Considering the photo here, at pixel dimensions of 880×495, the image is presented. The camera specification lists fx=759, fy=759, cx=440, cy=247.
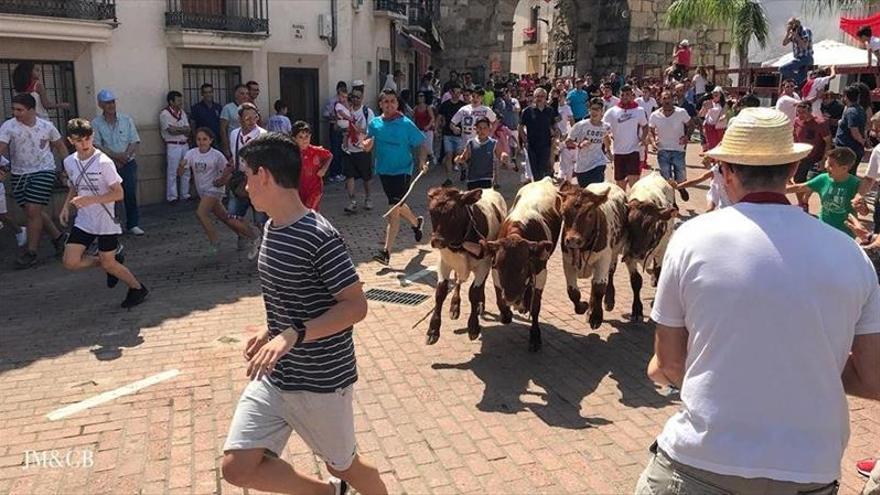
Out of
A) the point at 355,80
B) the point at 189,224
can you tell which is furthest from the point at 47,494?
the point at 355,80

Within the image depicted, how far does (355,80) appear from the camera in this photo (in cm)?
1691

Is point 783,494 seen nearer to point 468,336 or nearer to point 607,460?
point 607,460

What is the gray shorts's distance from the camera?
10.8ft

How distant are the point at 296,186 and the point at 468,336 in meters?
3.59

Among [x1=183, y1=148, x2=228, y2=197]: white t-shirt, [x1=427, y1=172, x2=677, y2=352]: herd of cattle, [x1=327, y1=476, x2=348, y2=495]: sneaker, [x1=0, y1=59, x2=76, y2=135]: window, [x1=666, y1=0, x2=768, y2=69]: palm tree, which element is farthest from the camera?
[x1=666, y1=0, x2=768, y2=69]: palm tree

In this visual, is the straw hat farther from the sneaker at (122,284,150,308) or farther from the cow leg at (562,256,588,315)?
the sneaker at (122,284,150,308)

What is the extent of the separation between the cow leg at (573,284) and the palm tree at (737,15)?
20.7 metres

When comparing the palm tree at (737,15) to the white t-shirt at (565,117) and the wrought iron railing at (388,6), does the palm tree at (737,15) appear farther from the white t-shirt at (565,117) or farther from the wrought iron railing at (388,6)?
the wrought iron railing at (388,6)

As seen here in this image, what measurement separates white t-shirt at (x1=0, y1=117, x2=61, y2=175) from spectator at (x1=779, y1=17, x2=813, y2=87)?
16.3 metres

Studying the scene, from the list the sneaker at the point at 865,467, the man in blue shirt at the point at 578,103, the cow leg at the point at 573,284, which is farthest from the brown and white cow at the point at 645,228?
the man in blue shirt at the point at 578,103

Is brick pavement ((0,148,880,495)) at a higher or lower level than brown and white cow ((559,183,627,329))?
lower

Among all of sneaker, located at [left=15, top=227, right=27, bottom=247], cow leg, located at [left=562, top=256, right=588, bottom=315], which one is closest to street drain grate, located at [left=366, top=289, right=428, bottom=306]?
cow leg, located at [left=562, top=256, right=588, bottom=315]

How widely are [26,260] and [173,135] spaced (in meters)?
4.04

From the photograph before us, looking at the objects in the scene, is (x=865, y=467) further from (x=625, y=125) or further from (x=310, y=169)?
(x=625, y=125)
